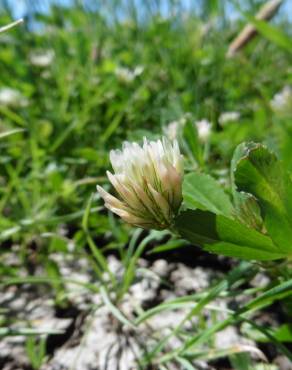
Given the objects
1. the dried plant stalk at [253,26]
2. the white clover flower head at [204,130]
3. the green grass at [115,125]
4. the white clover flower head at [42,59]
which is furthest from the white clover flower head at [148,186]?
the white clover flower head at [42,59]

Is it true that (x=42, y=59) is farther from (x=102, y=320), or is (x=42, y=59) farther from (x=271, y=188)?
(x=271, y=188)

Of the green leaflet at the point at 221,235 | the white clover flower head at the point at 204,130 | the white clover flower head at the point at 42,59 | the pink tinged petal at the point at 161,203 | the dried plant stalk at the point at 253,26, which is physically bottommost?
the green leaflet at the point at 221,235

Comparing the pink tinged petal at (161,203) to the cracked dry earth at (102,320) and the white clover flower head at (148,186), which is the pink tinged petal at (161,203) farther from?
the cracked dry earth at (102,320)

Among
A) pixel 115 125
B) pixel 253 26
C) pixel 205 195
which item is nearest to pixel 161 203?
pixel 205 195

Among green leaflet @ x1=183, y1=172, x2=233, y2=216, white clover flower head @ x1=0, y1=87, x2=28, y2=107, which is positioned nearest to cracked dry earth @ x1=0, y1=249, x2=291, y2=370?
green leaflet @ x1=183, y1=172, x2=233, y2=216

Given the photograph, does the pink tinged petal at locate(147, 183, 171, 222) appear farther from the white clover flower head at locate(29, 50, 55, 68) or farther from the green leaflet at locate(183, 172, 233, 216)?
the white clover flower head at locate(29, 50, 55, 68)

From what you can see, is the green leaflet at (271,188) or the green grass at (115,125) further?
the green grass at (115,125)
